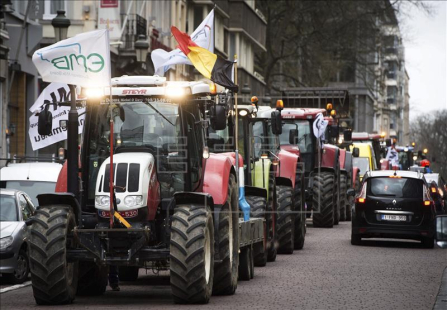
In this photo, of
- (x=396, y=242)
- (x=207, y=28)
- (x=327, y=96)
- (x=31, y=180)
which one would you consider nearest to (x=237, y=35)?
(x=327, y=96)

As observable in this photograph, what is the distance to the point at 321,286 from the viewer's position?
761 inches

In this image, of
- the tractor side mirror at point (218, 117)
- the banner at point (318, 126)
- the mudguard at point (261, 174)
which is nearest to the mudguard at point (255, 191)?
the mudguard at point (261, 174)

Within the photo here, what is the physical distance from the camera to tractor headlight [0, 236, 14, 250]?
69.5 ft

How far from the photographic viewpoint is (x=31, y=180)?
1074 inches

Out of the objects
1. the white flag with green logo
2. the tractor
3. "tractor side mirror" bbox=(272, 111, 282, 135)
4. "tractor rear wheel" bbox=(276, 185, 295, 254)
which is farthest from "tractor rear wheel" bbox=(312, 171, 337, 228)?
the white flag with green logo

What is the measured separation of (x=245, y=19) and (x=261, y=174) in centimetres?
4326

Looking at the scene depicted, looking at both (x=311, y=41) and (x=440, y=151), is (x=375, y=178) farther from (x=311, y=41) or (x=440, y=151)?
(x=311, y=41)

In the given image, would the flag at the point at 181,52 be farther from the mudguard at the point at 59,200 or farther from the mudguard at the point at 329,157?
the mudguard at the point at 329,157

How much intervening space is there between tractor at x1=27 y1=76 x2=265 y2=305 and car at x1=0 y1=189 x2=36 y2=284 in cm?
321

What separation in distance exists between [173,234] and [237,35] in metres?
52.9

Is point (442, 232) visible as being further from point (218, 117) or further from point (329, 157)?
point (329, 157)

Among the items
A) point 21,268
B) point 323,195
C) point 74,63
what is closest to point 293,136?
point 323,195

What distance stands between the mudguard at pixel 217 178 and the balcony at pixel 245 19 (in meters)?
48.7

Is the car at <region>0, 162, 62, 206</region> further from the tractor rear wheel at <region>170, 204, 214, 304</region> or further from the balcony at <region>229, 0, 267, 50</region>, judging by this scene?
the balcony at <region>229, 0, 267, 50</region>
